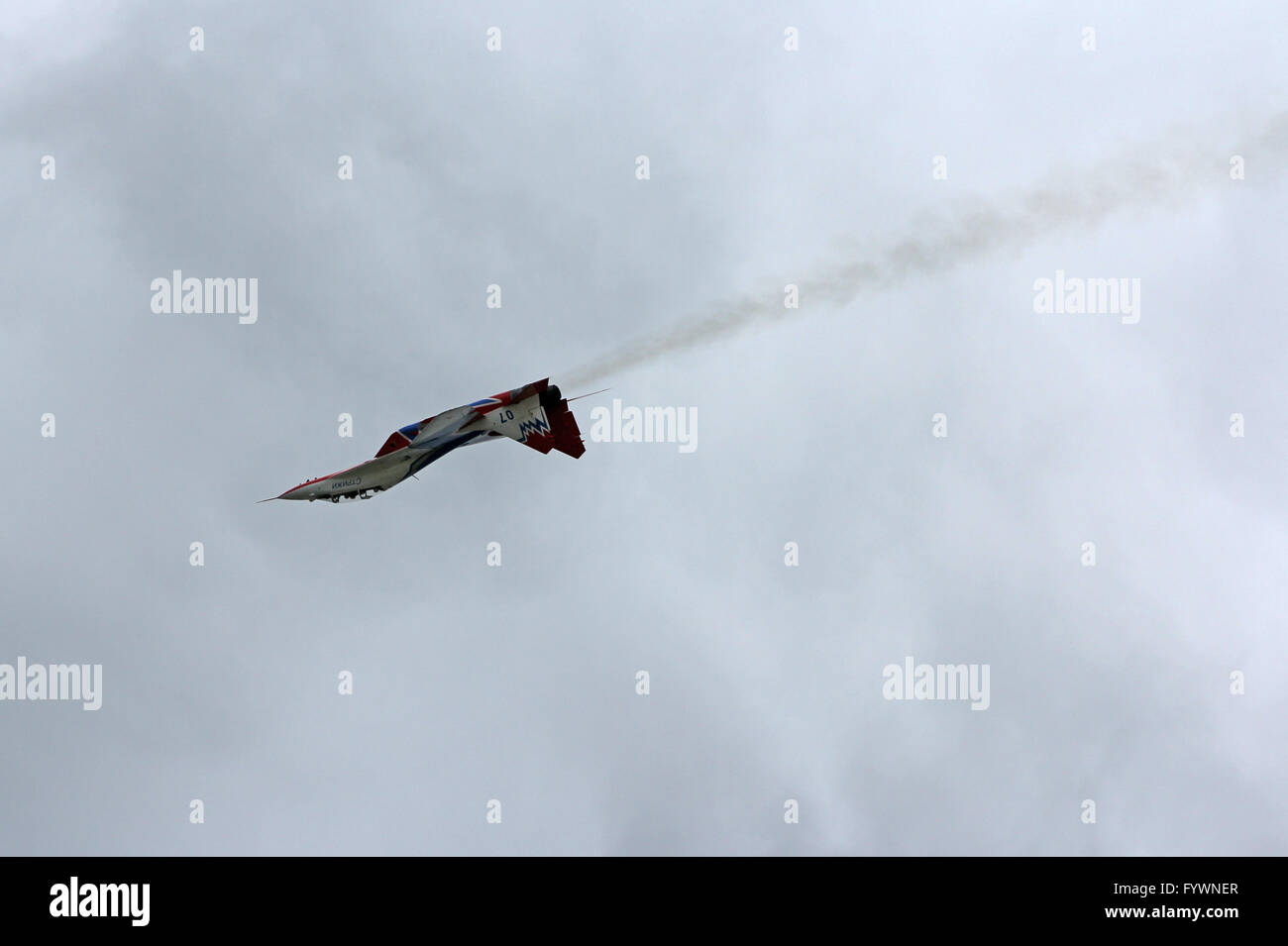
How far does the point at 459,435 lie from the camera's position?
3059 inches

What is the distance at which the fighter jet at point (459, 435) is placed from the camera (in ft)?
252

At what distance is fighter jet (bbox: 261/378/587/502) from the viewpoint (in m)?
76.7
